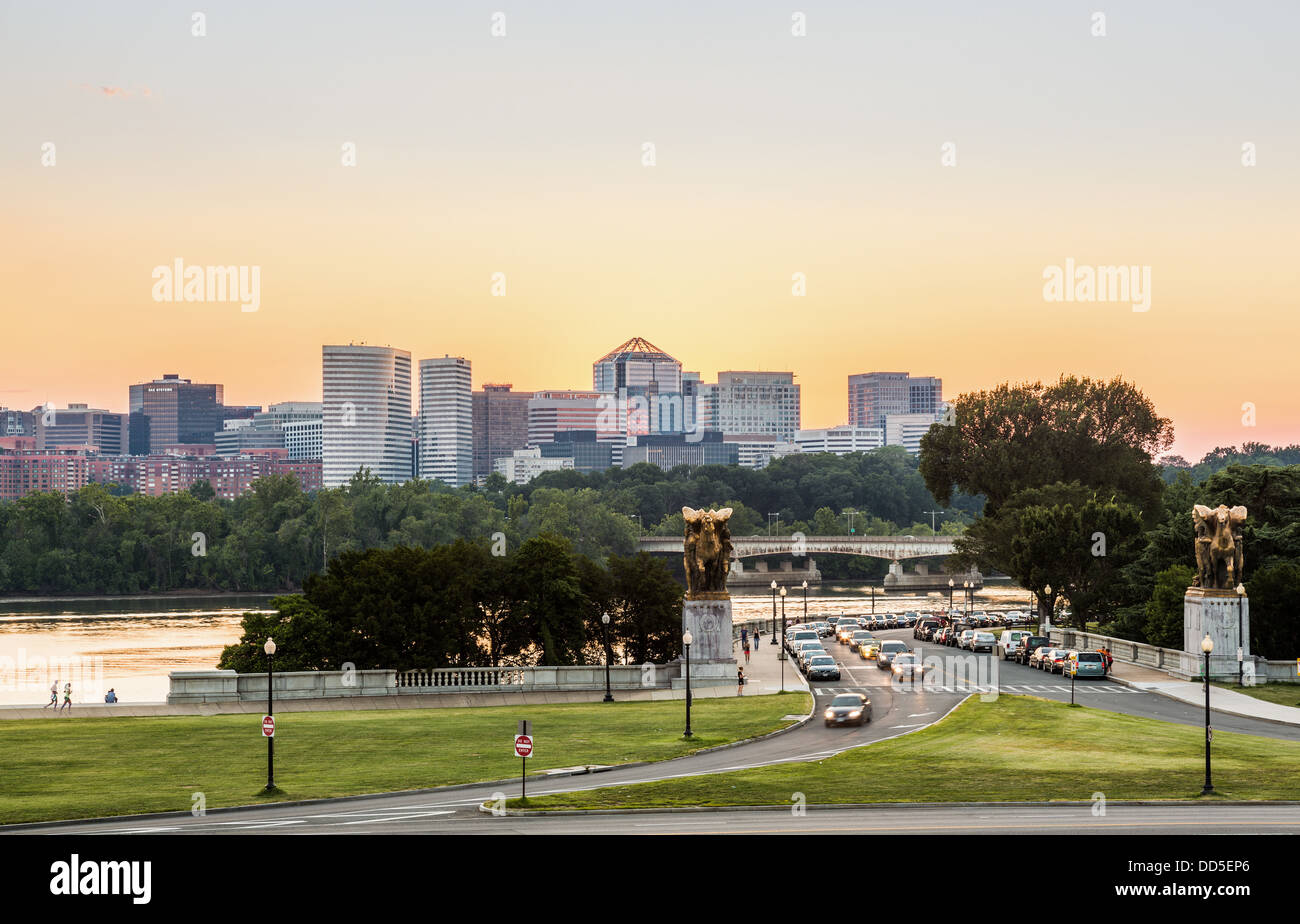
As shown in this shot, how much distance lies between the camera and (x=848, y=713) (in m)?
46.3

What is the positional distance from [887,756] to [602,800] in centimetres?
1043

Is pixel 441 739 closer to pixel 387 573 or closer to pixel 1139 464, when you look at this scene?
pixel 387 573

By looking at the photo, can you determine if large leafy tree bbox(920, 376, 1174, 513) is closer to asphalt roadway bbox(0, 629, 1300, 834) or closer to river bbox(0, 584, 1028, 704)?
river bbox(0, 584, 1028, 704)

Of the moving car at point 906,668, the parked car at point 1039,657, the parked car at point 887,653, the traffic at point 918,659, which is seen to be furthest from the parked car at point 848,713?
the parked car at point 1039,657

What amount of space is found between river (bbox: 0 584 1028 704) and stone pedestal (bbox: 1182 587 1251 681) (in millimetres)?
48745

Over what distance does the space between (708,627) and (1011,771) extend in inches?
992

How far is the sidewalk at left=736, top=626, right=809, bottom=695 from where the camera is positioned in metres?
59.1

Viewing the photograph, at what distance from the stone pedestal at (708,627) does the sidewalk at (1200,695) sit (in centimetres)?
1751

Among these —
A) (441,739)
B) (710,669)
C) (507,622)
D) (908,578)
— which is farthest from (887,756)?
(908,578)

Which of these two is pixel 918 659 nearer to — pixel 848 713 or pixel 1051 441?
pixel 848 713

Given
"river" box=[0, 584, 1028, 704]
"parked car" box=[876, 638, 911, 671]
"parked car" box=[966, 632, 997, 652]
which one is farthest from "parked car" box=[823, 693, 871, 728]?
"river" box=[0, 584, 1028, 704]

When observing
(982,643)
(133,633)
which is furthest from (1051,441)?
(133,633)

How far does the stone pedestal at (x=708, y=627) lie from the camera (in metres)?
58.9
